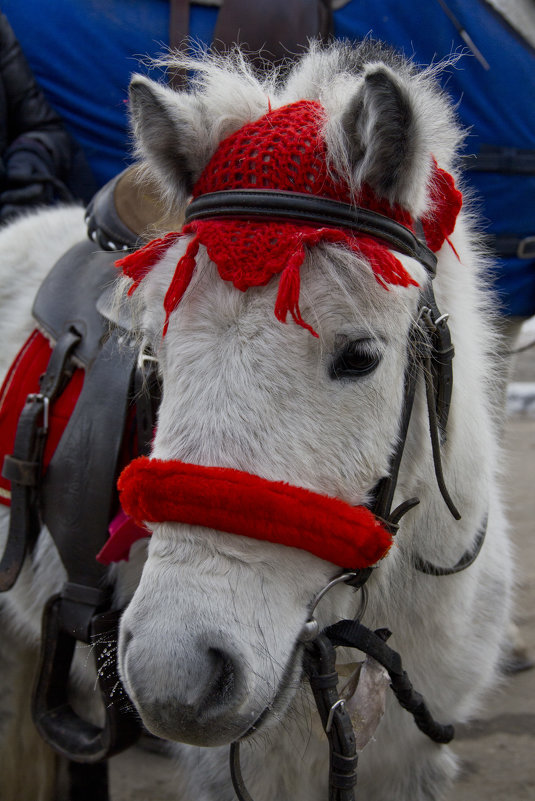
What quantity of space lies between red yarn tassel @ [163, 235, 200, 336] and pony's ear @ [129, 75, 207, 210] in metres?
0.27

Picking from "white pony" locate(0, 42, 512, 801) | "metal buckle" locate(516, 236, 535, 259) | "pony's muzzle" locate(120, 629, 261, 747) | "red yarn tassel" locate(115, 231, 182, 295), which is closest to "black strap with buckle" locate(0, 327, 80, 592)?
"white pony" locate(0, 42, 512, 801)

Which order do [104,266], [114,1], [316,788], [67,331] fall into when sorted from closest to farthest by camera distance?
[316,788] → [67,331] → [104,266] → [114,1]

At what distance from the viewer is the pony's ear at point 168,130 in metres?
1.49

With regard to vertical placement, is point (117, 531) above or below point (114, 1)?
below

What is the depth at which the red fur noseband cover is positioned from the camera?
46.5 inches

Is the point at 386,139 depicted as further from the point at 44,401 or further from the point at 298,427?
the point at 44,401

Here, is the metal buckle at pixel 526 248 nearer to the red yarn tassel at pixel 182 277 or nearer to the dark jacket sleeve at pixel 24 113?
the dark jacket sleeve at pixel 24 113

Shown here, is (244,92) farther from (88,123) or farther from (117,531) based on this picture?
(88,123)

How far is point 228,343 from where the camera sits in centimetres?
129

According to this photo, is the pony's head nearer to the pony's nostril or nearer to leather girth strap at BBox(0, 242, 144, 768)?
the pony's nostril

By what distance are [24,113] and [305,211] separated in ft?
7.53

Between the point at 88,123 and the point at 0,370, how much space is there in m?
1.47

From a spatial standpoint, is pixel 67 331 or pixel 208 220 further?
pixel 67 331

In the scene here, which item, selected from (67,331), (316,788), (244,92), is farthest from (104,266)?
(316,788)
